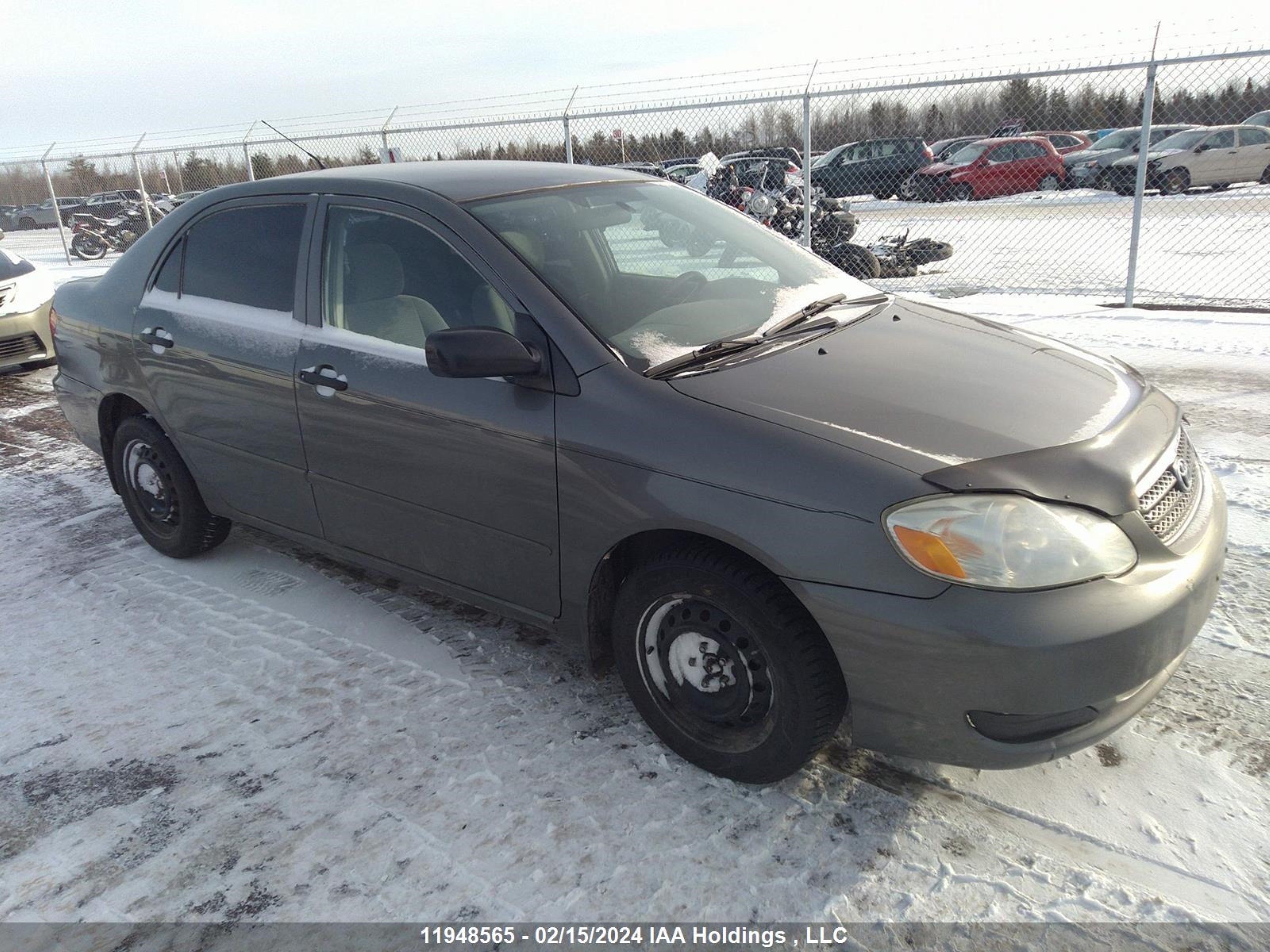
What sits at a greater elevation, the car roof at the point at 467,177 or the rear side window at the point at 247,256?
the car roof at the point at 467,177

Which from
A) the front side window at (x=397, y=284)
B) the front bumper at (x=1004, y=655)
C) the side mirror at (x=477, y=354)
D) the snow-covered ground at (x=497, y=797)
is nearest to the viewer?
the front bumper at (x=1004, y=655)

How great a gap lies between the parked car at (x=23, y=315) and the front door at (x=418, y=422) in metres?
6.48

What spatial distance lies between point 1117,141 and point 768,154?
12710 millimetres

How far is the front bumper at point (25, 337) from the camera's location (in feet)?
27.2

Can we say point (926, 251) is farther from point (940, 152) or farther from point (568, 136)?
point (940, 152)

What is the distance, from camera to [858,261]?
35.7 feet

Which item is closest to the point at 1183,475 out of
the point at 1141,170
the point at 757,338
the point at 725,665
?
the point at 757,338

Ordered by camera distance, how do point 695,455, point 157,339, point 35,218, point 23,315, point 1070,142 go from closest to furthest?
point 695,455 → point 157,339 → point 23,315 → point 1070,142 → point 35,218

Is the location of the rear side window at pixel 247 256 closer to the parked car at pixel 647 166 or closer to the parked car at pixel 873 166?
the parked car at pixel 647 166

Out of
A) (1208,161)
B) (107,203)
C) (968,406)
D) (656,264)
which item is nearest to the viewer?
(968,406)

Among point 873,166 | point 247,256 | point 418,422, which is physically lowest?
point 418,422

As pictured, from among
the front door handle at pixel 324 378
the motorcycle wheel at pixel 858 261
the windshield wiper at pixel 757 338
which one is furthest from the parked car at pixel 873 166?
the front door handle at pixel 324 378

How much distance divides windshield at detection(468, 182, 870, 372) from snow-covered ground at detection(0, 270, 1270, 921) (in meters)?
1.26

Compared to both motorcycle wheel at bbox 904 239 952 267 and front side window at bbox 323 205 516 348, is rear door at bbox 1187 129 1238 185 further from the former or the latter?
front side window at bbox 323 205 516 348
